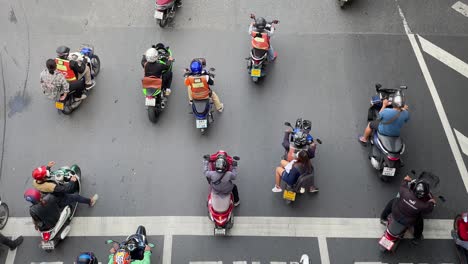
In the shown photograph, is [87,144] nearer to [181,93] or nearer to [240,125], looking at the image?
[181,93]

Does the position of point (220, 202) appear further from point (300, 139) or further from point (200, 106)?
point (200, 106)

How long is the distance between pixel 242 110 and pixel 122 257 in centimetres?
496

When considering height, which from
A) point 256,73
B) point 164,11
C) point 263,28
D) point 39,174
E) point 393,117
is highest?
point 164,11

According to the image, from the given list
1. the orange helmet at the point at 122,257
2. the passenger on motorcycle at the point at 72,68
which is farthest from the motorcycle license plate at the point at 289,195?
the passenger on motorcycle at the point at 72,68

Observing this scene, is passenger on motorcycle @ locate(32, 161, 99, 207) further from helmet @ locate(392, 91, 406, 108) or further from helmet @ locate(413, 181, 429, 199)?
helmet @ locate(392, 91, 406, 108)

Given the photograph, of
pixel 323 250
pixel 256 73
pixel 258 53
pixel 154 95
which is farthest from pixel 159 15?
pixel 323 250

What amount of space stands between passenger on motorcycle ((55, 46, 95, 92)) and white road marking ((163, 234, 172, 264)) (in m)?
4.34

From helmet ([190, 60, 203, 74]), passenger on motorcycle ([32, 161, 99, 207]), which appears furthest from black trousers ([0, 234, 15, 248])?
helmet ([190, 60, 203, 74])

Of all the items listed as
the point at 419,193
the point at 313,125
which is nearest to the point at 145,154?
the point at 313,125

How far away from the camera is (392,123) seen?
32.9ft

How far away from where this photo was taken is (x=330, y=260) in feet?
32.1

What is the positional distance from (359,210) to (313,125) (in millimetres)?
2349

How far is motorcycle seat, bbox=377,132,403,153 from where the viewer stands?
10.2 m

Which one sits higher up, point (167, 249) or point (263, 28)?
point (263, 28)
